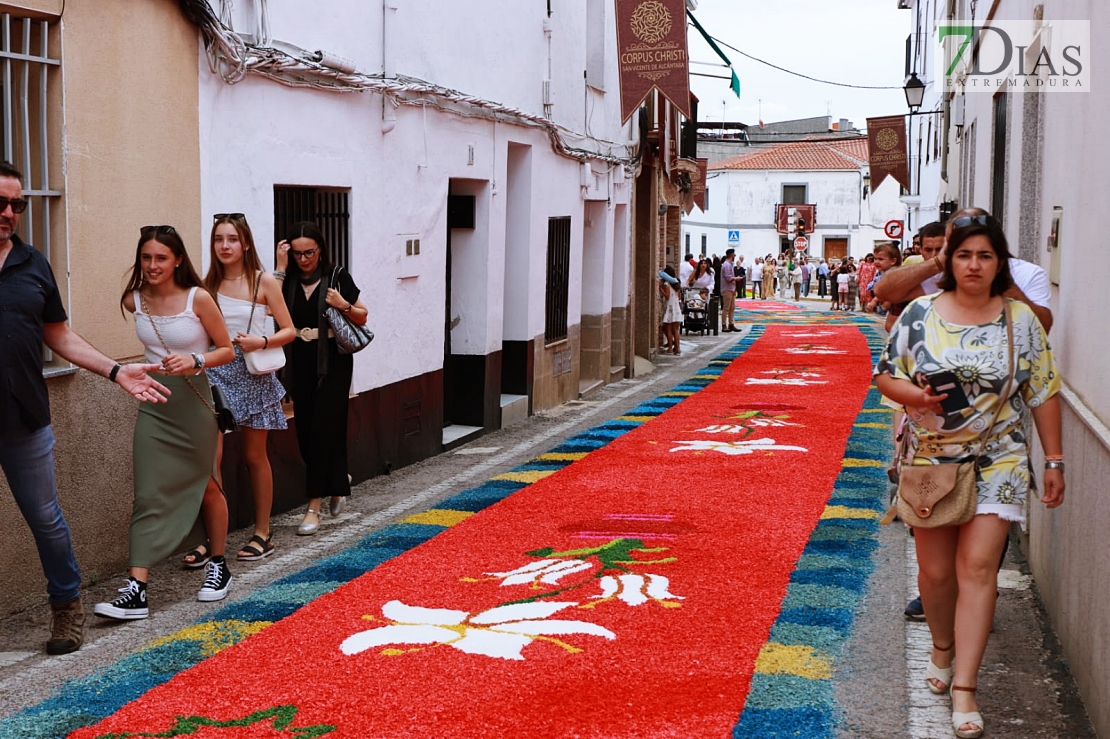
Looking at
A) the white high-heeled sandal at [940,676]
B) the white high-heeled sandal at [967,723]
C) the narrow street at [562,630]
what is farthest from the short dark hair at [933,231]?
the white high-heeled sandal at [967,723]

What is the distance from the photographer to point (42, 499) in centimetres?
557

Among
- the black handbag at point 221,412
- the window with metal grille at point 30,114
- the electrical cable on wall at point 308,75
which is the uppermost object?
the electrical cable on wall at point 308,75

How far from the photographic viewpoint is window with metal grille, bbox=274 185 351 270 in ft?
29.9

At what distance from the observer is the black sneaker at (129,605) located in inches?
240

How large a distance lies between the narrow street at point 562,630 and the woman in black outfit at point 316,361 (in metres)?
0.42

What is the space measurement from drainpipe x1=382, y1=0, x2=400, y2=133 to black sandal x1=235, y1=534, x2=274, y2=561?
157 inches

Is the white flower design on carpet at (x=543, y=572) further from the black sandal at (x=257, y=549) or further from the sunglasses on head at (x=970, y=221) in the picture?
the sunglasses on head at (x=970, y=221)

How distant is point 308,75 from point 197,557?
3.60 metres

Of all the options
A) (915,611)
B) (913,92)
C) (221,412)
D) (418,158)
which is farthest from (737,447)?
(913,92)

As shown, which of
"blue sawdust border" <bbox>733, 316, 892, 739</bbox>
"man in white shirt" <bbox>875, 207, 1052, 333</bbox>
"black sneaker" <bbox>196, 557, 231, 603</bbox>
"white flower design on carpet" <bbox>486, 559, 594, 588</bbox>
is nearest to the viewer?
"blue sawdust border" <bbox>733, 316, 892, 739</bbox>

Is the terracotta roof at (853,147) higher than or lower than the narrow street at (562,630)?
higher

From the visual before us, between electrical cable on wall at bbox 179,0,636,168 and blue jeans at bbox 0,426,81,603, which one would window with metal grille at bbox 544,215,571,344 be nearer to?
electrical cable on wall at bbox 179,0,636,168

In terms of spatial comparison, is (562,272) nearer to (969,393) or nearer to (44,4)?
(44,4)

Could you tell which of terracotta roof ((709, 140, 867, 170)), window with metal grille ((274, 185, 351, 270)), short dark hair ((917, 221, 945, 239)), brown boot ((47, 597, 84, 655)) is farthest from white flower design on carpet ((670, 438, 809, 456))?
terracotta roof ((709, 140, 867, 170))
